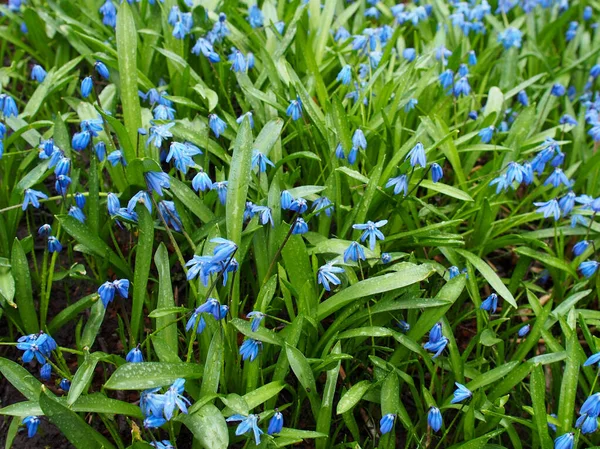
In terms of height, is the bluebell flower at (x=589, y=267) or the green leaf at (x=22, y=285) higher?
the green leaf at (x=22, y=285)

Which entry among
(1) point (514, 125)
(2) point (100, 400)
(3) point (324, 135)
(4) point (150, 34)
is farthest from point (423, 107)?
(2) point (100, 400)

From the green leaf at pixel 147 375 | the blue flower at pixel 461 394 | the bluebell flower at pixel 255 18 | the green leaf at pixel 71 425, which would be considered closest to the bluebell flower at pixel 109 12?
the bluebell flower at pixel 255 18

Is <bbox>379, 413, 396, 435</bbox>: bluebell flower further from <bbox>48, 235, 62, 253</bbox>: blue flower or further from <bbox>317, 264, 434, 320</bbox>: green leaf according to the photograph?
<bbox>48, 235, 62, 253</bbox>: blue flower

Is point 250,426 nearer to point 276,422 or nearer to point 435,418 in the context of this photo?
point 276,422

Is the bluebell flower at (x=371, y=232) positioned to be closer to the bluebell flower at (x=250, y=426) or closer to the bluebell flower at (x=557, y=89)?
the bluebell flower at (x=250, y=426)

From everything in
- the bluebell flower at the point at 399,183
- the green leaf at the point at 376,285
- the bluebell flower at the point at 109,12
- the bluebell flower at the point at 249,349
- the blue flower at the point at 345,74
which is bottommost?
the bluebell flower at the point at 249,349

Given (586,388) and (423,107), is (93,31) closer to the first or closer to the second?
(423,107)
